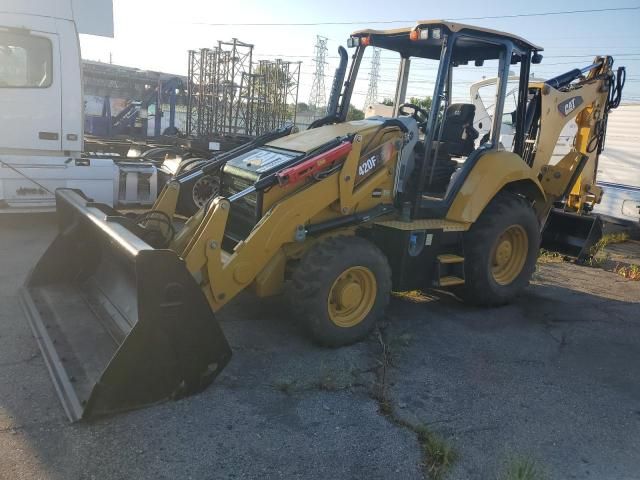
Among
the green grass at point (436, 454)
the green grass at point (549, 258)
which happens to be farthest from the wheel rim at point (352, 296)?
the green grass at point (549, 258)

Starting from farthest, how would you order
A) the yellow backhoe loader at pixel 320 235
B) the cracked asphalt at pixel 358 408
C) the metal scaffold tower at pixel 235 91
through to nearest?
the metal scaffold tower at pixel 235 91, the yellow backhoe loader at pixel 320 235, the cracked asphalt at pixel 358 408

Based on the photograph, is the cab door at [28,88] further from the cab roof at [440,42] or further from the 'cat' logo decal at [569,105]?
the 'cat' logo decal at [569,105]

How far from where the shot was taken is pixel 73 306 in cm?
455

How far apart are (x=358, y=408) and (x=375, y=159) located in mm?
2203

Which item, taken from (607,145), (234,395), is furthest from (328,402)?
(607,145)

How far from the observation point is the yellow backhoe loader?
3.43 meters

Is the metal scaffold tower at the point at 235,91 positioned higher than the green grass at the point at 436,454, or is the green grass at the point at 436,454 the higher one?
the metal scaffold tower at the point at 235,91

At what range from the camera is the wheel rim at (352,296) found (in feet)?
14.9

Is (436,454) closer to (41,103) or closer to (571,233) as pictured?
(571,233)

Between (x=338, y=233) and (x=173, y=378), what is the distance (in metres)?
1.97

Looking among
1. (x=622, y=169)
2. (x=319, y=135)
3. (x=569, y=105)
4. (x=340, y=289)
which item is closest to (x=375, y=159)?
(x=319, y=135)

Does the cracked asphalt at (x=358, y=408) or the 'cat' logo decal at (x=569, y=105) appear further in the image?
the 'cat' logo decal at (x=569, y=105)

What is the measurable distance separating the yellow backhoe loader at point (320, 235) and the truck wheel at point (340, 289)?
0.04 ft

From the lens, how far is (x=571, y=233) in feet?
24.0
